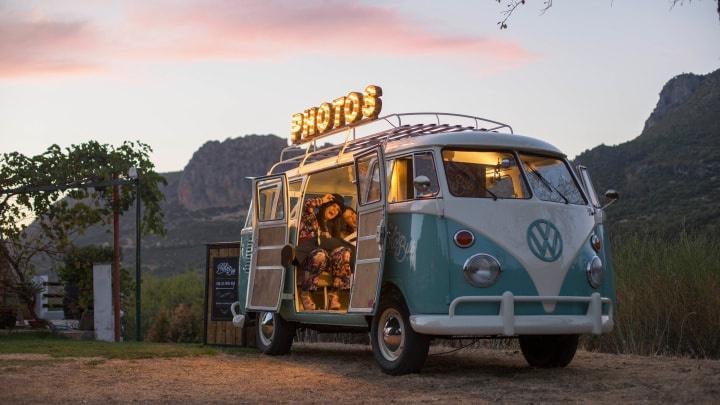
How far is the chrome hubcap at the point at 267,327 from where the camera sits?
13453mm

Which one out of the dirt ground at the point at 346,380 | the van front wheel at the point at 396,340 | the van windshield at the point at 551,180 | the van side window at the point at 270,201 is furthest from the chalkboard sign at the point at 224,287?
the van windshield at the point at 551,180

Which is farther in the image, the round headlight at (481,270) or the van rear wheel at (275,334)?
the van rear wheel at (275,334)

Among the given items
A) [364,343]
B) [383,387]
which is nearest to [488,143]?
[383,387]

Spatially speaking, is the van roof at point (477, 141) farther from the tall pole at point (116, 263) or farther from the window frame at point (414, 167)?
the tall pole at point (116, 263)

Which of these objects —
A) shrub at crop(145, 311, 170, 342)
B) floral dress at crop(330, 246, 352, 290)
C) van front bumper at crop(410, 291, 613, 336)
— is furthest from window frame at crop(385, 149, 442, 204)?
shrub at crop(145, 311, 170, 342)

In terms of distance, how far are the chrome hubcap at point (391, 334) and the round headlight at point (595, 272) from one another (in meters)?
1.89

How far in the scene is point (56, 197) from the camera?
1931 centimetres

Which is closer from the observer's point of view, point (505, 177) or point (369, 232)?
point (505, 177)

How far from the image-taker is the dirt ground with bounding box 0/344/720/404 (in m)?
8.48

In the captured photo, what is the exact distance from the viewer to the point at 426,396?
28.0ft

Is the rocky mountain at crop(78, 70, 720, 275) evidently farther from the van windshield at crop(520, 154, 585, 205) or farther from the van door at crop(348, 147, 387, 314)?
the van door at crop(348, 147, 387, 314)

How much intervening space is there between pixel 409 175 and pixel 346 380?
214cm

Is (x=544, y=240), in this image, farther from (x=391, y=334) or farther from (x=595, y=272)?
(x=391, y=334)

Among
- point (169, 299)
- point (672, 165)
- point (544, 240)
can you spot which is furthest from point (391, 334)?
point (672, 165)
